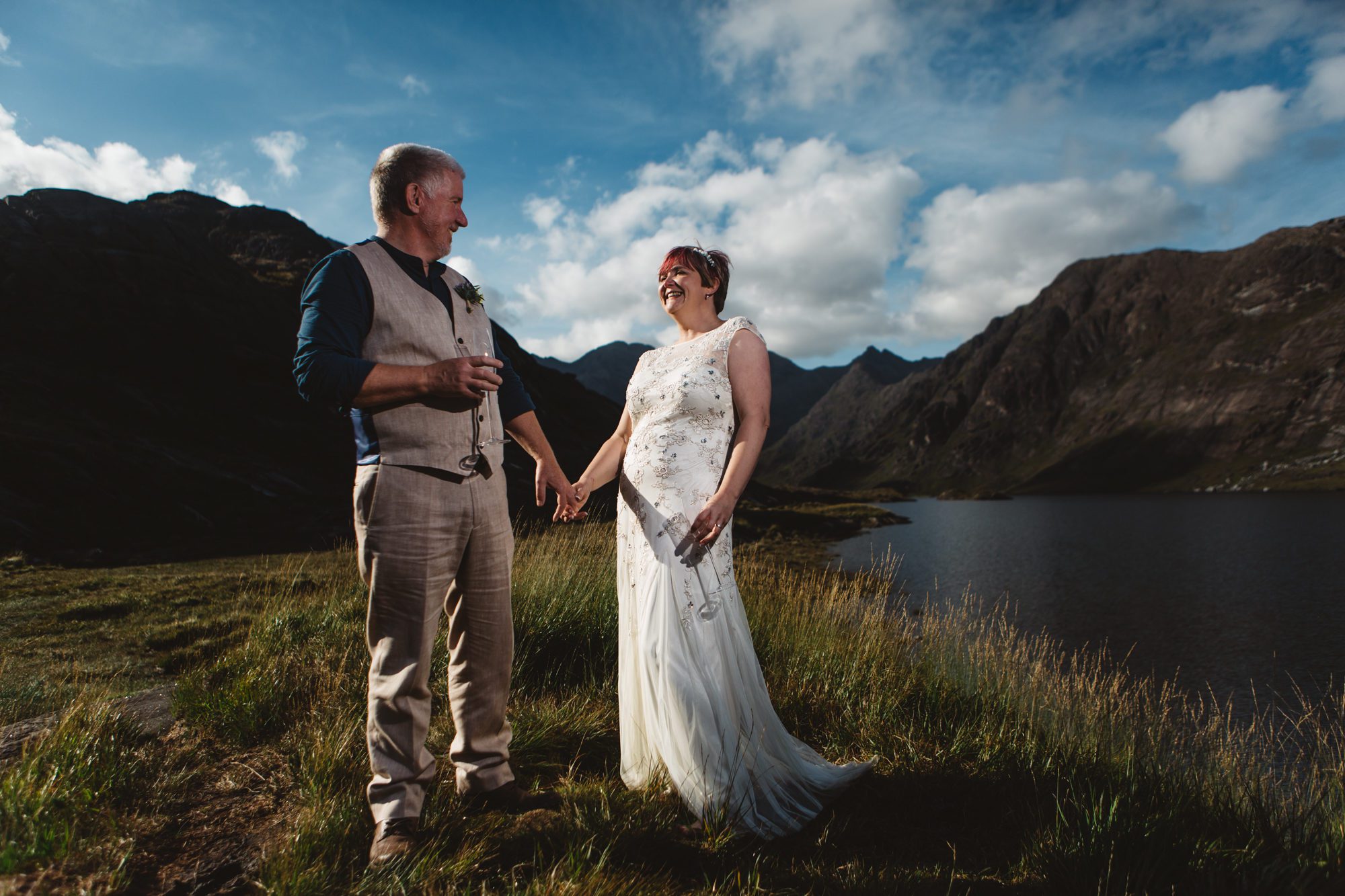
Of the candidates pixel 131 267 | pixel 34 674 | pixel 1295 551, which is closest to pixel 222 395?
pixel 131 267

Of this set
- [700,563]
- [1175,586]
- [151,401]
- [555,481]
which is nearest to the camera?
[700,563]

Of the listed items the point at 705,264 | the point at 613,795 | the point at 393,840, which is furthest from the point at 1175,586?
the point at 393,840

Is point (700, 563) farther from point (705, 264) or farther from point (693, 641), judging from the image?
point (705, 264)

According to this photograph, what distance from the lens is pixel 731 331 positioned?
3322mm

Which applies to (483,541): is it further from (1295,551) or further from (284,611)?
(1295,551)

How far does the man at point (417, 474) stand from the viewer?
2.42m

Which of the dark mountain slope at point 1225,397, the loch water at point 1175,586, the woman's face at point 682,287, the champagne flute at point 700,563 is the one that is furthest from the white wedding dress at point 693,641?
the dark mountain slope at point 1225,397

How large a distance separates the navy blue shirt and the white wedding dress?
1253 millimetres

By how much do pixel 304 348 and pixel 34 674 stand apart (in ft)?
16.4

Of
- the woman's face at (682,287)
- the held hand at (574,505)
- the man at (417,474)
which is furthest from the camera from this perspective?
the woman's face at (682,287)

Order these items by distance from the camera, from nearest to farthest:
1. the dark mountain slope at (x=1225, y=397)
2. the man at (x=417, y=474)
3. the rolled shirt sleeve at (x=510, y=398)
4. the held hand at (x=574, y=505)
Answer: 1. the man at (x=417, y=474)
2. the rolled shirt sleeve at (x=510, y=398)
3. the held hand at (x=574, y=505)
4. the dark mountain slope at (x=1225, y=397)

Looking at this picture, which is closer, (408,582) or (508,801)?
(408,582)

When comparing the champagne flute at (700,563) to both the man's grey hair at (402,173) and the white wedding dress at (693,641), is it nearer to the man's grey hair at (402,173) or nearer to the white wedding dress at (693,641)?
the white wedding dress at (693,641)

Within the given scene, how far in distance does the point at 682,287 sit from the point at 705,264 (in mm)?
197
